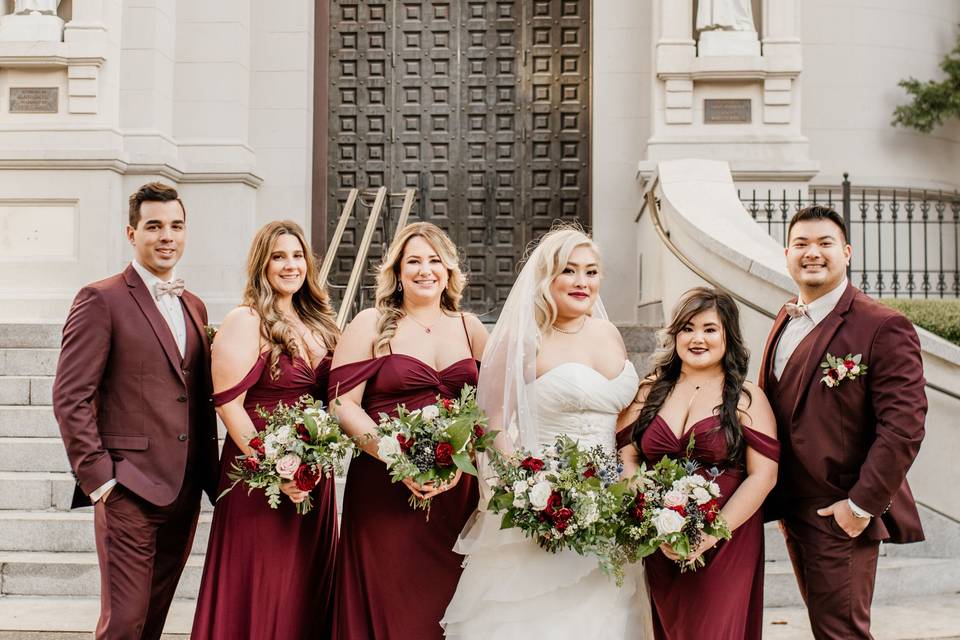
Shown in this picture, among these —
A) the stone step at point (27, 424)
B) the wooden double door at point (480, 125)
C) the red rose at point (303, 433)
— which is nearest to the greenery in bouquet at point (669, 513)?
the red rose at point (303, 433)

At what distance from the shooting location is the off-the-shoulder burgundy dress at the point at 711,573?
13.5ft

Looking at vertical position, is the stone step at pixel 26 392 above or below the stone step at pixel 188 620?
above

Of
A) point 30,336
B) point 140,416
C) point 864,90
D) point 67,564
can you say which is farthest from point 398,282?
point 864,90

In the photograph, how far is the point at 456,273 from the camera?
15.5 ft

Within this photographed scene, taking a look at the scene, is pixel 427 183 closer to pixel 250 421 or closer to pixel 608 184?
pixel 608 184

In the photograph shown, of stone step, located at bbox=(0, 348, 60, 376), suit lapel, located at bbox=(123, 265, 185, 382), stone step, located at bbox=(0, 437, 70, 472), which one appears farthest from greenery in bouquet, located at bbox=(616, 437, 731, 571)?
stone step, located at bbox=(0, 348, 60, 376)

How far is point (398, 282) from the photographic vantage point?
4.73 meters

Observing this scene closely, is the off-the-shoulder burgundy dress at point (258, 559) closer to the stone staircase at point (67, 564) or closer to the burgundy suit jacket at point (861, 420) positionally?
the stone staircase at point (67, 564)

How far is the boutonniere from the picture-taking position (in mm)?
4141

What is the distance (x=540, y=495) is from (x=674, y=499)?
0.53 metres

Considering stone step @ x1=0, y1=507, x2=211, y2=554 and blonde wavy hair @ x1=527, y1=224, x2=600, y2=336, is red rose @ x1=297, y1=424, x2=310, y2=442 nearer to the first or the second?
blonde wavy hair @ x1=527, y1=224, x2=600, y2=336

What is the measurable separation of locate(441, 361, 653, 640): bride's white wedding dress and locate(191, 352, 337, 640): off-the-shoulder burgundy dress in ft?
2.44

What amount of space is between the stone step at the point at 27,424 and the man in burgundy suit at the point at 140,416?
10.6ft

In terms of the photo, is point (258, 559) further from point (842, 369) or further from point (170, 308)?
point (842, 369)
